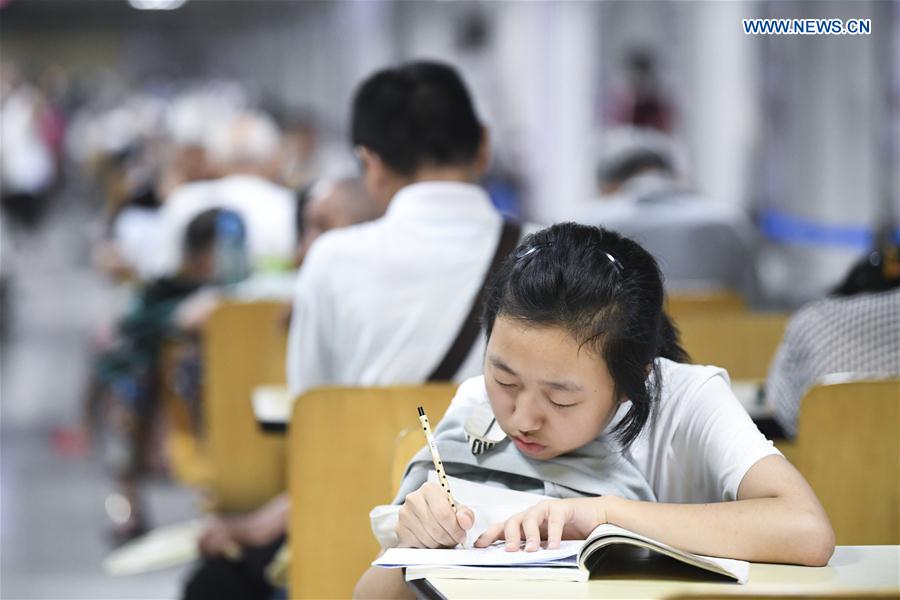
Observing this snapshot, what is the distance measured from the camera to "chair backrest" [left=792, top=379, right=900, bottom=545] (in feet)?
8.13

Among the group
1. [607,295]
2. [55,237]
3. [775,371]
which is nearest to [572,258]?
[607,295]

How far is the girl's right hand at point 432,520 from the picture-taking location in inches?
68.7

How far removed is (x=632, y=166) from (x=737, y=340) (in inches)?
105

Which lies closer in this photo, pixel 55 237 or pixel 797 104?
pixel 797 104

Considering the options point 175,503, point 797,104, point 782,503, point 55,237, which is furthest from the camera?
point 55,237

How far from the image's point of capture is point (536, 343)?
1812mm

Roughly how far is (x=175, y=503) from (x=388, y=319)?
3602 mm

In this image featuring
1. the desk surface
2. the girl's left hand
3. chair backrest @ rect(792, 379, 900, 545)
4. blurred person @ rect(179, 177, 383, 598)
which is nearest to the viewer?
the desk surface

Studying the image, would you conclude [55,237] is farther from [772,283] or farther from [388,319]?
[388,319]

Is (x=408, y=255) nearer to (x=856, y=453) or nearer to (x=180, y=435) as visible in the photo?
(x=856, y=453)

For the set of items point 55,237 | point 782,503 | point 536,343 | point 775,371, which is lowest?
point 55,237

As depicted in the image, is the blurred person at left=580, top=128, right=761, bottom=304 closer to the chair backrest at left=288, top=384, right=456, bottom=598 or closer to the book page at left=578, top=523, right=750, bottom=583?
the chair backrest at left=288, top=384, right=456, bottom=598

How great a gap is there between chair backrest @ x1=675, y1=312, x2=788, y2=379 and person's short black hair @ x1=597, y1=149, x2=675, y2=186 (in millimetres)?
2580
